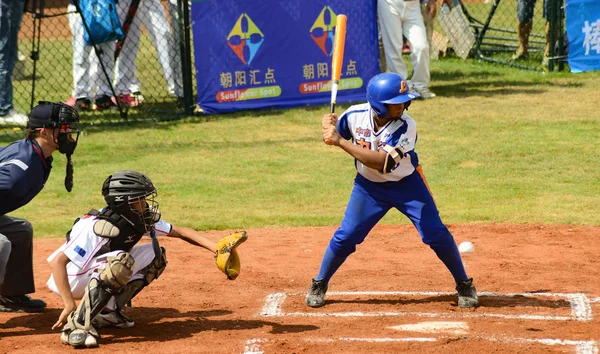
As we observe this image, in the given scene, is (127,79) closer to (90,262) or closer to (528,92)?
(528,92)

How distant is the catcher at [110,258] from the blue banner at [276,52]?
7.24m

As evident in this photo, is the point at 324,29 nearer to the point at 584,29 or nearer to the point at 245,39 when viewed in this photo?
the point at 245,39

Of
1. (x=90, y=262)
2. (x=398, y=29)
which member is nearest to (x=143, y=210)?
(x=90, y=262)

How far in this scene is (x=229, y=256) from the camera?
18.8ft

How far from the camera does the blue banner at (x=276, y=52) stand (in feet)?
42.2

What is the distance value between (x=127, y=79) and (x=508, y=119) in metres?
5.40

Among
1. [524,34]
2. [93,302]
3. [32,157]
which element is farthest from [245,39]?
[93,302]

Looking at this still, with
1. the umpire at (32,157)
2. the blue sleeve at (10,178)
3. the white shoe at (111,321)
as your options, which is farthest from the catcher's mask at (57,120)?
the white shoe at (111,321)

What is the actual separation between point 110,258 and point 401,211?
192 centimetres

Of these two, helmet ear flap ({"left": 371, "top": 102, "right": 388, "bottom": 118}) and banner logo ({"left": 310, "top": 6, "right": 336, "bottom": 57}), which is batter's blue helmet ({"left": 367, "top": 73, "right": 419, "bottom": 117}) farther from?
banner logo ({"left": 310, "top": 6, "right": 336, "bottom": 57})

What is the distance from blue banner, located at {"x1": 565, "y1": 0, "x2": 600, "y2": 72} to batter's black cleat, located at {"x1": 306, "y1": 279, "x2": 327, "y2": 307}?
10.1 meters

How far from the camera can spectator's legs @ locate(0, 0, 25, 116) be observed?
40.3 ft

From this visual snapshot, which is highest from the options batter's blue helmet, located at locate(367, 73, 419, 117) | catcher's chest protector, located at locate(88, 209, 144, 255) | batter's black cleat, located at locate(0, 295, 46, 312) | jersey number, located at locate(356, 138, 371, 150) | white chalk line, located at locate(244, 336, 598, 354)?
batter's blue helmet, located at locate(367, 73, 419, 117)

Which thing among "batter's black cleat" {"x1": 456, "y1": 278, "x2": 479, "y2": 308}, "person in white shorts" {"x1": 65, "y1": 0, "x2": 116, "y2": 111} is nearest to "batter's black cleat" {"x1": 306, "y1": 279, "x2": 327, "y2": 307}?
"batter's black cleat" {"x1": 456, "y1": 278, "x2": 479, "y2": 308}
